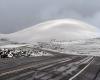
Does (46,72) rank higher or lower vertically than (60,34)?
lower

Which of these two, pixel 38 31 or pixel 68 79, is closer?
pixel 68 79

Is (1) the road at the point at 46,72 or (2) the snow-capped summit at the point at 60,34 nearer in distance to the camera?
(1) the road at the point at 46,72

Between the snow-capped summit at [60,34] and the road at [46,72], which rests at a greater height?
the snow-capped summit at [60,34]

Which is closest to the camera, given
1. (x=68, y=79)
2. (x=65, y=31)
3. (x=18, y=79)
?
(x=18, y=79)

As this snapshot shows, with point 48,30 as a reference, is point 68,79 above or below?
below

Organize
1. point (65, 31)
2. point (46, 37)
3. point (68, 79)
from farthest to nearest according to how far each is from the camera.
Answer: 1. point (65, 31)
2. point (46, 37)
3. point (68, 79)

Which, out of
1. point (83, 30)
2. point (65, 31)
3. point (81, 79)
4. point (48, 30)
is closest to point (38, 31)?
point (48, 30)

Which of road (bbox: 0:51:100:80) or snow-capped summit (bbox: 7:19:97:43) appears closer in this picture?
road (bbox: 0:51:100:80)

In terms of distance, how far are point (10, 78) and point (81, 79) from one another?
576 centimetres

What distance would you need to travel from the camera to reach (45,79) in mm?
17672

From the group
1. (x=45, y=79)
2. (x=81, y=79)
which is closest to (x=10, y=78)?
(x=45, y=79)

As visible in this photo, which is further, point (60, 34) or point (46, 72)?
point (60, 34)

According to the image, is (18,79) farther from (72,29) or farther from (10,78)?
(72,29)

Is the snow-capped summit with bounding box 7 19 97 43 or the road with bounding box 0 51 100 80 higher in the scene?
the snow-capped summit with bounding box 7 19 97 43
